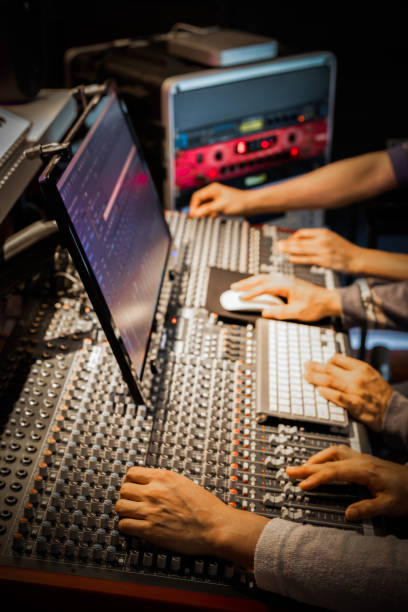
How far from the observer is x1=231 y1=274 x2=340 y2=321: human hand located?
1.28m

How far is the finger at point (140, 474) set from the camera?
872 mm

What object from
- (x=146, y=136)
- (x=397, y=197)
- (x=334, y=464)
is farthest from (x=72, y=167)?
(x=397, y=197)

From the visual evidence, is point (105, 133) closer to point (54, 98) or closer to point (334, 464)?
point (54, 98)

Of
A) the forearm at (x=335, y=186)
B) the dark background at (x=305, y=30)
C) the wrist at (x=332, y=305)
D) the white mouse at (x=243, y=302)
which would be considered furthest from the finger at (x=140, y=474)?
the dark background at (x=305, y=30)

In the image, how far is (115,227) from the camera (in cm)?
102

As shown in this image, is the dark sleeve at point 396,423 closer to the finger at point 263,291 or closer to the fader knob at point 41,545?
the finger at point 263,291

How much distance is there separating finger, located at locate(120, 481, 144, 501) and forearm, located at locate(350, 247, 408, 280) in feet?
3.04

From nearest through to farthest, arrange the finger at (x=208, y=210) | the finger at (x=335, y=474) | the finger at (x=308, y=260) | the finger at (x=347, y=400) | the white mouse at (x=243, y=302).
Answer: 1. the finger at (x=335, y=474)
2. the finger at (x=347, y=400)
3. the white mouse at (x=243, y=302)
4. the finger at (x=308, y=260)
5. the finger at (x=208, y=210)

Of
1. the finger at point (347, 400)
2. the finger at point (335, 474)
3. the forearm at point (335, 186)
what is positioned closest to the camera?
the finger at point (335, 474)

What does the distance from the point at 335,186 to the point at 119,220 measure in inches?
39.8

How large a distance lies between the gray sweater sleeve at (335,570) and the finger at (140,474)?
19 cm

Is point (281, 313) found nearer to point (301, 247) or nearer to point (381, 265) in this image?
point (301, 247)

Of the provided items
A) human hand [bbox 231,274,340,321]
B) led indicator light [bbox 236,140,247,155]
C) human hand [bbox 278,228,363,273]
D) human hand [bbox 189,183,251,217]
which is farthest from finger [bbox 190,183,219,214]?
human hand [bbox 231,274,340,321]

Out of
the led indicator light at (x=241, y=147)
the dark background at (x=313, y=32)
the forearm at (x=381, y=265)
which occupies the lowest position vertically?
the forearm at (x=381, y=265)
